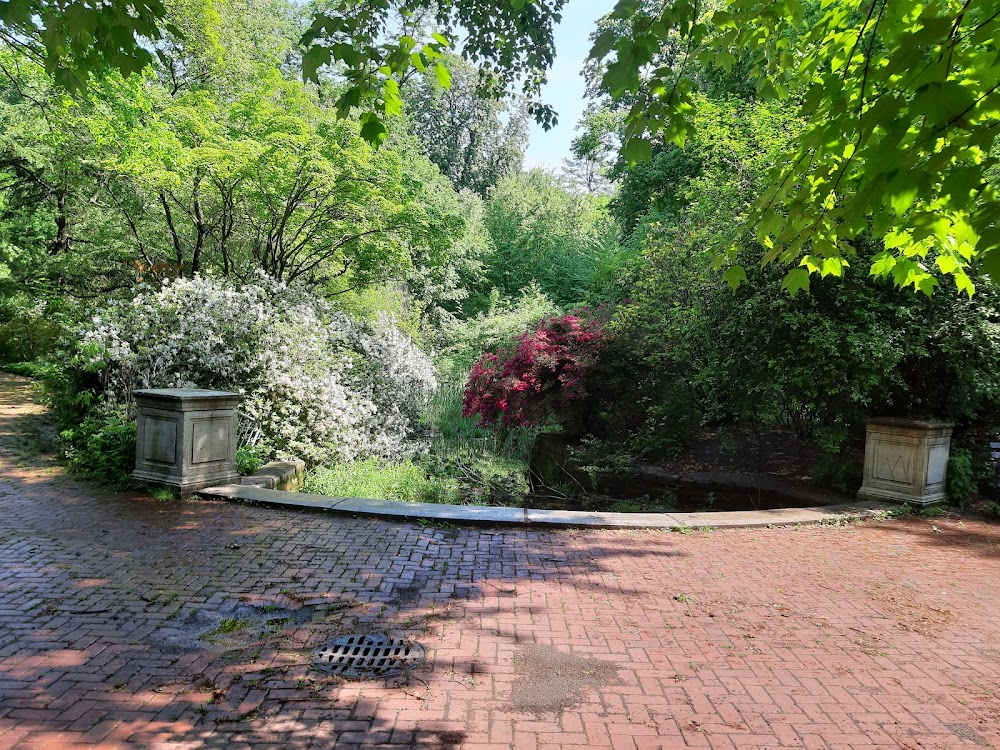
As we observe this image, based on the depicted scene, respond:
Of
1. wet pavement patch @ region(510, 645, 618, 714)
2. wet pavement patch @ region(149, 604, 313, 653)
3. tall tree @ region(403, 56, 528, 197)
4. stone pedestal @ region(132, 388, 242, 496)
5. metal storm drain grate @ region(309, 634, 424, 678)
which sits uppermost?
tall tree @ region(403, 56, 528, 197)

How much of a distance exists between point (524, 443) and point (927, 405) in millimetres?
7515

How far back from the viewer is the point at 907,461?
7461 mm

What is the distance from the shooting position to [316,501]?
6.62 meters

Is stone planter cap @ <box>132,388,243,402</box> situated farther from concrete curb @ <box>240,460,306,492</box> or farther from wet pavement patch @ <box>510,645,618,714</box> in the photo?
wet pavement patch @ <box>510,645,618,714</box>

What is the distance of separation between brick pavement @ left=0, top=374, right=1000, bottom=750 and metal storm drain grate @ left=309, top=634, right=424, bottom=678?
10cm

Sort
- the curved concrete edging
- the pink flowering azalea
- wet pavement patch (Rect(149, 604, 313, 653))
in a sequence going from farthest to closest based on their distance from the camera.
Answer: the pink flowering azalea, the curved concrete edging, wet pavement patch (Rect(149, 604, 313, 653))

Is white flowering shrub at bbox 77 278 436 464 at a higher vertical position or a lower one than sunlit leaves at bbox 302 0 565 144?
lower

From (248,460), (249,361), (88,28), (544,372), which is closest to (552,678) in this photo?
(88,28)

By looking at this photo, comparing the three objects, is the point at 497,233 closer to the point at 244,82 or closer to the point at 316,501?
the point at 244,82

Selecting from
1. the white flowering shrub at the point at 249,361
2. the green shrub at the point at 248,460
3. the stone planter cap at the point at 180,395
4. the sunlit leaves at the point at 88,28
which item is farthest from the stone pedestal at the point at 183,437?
the sunlit leaves at the point at 88,28

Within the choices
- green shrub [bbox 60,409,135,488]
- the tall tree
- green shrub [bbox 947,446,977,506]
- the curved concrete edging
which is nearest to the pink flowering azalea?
the curved concrete edging

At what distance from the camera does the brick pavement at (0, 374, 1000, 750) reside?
9.43 ft

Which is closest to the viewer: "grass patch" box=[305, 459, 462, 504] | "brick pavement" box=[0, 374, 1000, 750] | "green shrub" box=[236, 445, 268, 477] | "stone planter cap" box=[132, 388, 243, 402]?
"brick pavement" box=[0, 374, 1000, 750]

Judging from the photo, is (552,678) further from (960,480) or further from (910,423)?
(960,480)
